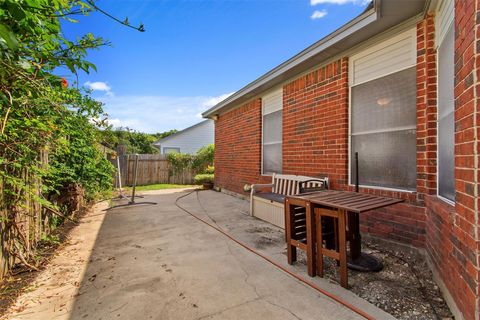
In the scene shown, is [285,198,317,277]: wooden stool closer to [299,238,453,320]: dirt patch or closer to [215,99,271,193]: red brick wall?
[299,238,453,320]: dirt patch

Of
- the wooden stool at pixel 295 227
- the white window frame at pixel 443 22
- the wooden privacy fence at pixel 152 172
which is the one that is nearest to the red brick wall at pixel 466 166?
the white window frame at pixel 443 22

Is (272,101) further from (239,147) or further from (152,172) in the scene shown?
(152,172)

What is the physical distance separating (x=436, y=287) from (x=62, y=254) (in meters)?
4.48

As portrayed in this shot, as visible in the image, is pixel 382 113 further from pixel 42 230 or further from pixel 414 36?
pixel 42 230

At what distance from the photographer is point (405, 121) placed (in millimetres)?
3264

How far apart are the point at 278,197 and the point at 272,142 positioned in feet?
6.40

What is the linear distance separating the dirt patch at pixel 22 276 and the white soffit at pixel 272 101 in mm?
5100

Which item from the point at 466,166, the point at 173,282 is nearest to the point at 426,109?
the point at 466,166

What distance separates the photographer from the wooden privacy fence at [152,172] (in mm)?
12898

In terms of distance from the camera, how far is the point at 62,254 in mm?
3309

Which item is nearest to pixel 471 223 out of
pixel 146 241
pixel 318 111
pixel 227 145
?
pixel 318 111

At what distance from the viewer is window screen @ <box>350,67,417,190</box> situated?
3.21m

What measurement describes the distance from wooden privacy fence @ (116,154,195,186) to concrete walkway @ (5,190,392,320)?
9075 mm

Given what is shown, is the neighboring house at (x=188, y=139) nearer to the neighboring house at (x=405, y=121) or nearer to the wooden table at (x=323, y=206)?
the neighboring house at (x=405, y=121)
